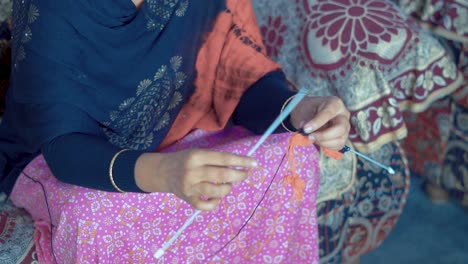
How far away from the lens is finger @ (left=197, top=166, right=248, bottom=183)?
87cm

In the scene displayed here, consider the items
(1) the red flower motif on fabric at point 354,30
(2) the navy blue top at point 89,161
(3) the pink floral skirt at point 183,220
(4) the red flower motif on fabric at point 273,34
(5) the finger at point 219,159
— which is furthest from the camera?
(4) the red flower motif on fabric at point 273,34

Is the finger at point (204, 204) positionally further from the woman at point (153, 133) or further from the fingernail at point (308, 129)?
the fingernail at point (308, 129)

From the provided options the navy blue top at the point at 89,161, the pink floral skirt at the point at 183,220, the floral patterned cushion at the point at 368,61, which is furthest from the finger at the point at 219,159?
the floral patterned cushion at the point at 368,61

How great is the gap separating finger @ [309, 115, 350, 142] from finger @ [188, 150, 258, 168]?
21 centimetres

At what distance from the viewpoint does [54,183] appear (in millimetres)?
1163

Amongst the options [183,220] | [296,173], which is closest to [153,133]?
[183,220]

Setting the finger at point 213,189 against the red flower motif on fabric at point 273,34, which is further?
the red flower motif on fabric at point 273,34

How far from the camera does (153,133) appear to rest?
125cm

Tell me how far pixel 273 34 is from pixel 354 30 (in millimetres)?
259

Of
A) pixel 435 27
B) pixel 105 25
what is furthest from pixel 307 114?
pixel 435 27

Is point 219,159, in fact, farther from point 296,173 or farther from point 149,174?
point 296,173

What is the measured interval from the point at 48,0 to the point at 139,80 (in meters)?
0.24

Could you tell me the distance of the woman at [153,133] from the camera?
1.00m

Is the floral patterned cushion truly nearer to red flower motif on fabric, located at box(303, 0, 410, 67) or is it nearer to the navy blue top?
red flower motif on fabric, located at box(303, 0, 410, 67)
